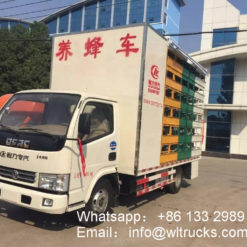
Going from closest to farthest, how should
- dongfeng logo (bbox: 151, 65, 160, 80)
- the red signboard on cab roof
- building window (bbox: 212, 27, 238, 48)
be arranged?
the red signboard on cab roof → dongfeng logo (bbox: 151, 65, 160, 80) → building window (bbox: 212, 27, 238, 48)

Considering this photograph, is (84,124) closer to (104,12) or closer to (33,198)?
(33,198)

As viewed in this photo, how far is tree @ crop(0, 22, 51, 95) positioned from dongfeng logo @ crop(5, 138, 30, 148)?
55.1 feet

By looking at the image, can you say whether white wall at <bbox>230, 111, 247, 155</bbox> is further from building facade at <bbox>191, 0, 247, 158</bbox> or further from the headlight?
the headlight

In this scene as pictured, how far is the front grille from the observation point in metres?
4.25

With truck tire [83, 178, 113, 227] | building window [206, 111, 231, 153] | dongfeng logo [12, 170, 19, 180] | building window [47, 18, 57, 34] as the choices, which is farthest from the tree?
building window [47, 18, 57, 34]

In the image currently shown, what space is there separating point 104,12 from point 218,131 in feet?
147

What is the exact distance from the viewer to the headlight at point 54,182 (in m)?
4.12

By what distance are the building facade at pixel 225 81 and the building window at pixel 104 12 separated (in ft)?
123

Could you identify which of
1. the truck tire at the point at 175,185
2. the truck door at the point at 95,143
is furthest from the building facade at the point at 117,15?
the truck door at the point at 95,143

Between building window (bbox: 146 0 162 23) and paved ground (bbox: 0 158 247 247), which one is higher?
building window (bbox: 146 0 162 23)

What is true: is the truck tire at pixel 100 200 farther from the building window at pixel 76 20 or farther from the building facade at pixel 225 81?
the building window at pixel 76 20

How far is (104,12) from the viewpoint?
59.4 meters

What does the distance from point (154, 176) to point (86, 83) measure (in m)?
2.45

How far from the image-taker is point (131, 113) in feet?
17.7
